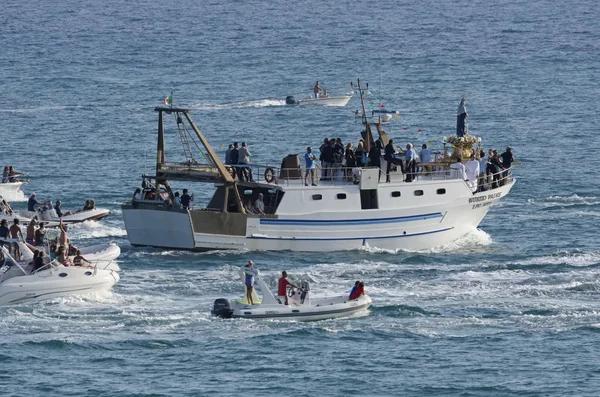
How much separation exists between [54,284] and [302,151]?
117ft

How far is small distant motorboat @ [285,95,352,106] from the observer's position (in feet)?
360

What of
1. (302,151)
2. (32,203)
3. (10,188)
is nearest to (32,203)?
(32,203)

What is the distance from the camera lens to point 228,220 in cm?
6341

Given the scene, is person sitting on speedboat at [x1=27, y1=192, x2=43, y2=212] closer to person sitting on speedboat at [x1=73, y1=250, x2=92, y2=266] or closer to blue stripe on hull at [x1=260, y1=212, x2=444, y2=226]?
blue stripe on hull at [x1=260, y1=212, x2=444, y2=226]

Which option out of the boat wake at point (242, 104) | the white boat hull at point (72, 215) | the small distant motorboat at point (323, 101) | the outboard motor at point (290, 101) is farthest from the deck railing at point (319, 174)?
the small distant motorboat at point (323, 101)

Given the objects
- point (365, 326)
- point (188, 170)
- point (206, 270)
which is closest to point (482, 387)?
point (365, 326)

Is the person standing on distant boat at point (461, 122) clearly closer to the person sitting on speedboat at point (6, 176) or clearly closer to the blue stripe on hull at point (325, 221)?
the blue stripe on hull at point (325, 221)

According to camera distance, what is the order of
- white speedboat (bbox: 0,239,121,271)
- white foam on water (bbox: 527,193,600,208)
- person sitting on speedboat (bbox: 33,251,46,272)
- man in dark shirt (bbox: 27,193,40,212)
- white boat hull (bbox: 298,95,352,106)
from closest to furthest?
person sitting on speedboat (bbox: 33,251,46,272) < white speedboat (bbox: 0,239,121,271) < man in dark shirt (bbox: 27,193,40,212) < white foam on water (bbox: 527,193,600,208) < white boat hull (bbox: 298,95,352,106)

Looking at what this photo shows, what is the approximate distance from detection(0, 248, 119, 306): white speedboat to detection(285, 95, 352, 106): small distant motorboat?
5471 cm

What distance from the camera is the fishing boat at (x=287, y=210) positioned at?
63500mm

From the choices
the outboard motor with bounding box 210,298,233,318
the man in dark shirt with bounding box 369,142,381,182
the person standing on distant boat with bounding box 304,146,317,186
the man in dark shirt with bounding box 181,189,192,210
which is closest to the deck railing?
the person standing on distant boat with bounding box 304,146,317,186

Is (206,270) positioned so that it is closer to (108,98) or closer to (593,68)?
(108,98)

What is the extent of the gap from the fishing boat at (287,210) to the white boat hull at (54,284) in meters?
7.82

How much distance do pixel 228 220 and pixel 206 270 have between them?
10.6 ft
